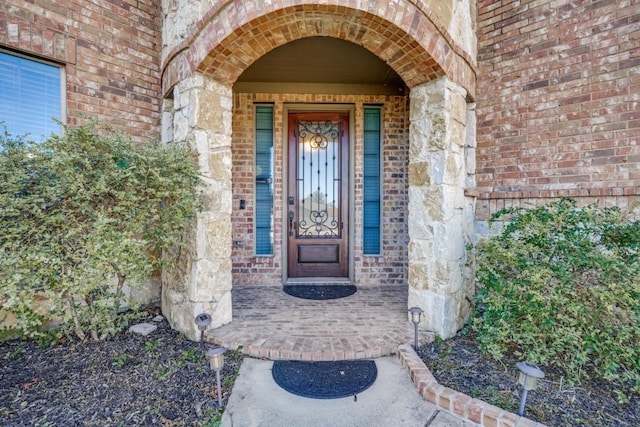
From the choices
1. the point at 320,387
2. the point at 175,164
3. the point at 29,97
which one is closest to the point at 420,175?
the point at 320,387

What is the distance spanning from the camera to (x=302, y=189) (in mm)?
4250

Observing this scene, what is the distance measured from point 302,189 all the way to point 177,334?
2.32 metres

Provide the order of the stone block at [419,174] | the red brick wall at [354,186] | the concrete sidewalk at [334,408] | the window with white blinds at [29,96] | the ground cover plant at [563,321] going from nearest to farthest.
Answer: the concrete sidewalk at [334,408] < the ground cover plant at [563,321] < the window with white blinds at [29,96] < the stone block at [419,174] < the red brick wall at [354,186]

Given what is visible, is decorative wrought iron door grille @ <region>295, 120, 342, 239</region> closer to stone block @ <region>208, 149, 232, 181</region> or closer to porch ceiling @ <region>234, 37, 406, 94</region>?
porch ceiling @ <region>234, 37, 406, 94</region>

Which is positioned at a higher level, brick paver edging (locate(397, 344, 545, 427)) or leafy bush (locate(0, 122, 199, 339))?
leafy bush (locate(0, 122, 199, 339))

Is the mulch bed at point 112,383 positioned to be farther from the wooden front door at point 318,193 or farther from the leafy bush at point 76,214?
the wooden front door at point 318,193

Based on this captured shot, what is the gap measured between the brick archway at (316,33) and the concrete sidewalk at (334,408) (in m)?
2.40

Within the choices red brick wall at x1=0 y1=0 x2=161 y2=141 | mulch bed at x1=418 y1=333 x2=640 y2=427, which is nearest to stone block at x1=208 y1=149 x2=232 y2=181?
red brick wall at x1=0 y1=0 x2=161 y2=141

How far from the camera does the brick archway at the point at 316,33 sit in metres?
2.34

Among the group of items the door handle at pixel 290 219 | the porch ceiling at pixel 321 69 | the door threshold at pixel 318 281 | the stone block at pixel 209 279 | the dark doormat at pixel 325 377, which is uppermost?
the porch ceiling at pixel 321 69

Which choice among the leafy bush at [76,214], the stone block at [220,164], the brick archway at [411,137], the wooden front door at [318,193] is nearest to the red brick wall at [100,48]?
the leafy bush at [76,214]

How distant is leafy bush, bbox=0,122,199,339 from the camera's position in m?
1.98

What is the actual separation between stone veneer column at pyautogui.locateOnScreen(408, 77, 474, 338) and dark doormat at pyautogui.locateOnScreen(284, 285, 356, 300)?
46.1 inches

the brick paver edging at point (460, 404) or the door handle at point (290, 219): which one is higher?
the door handle at point (290, 219)
